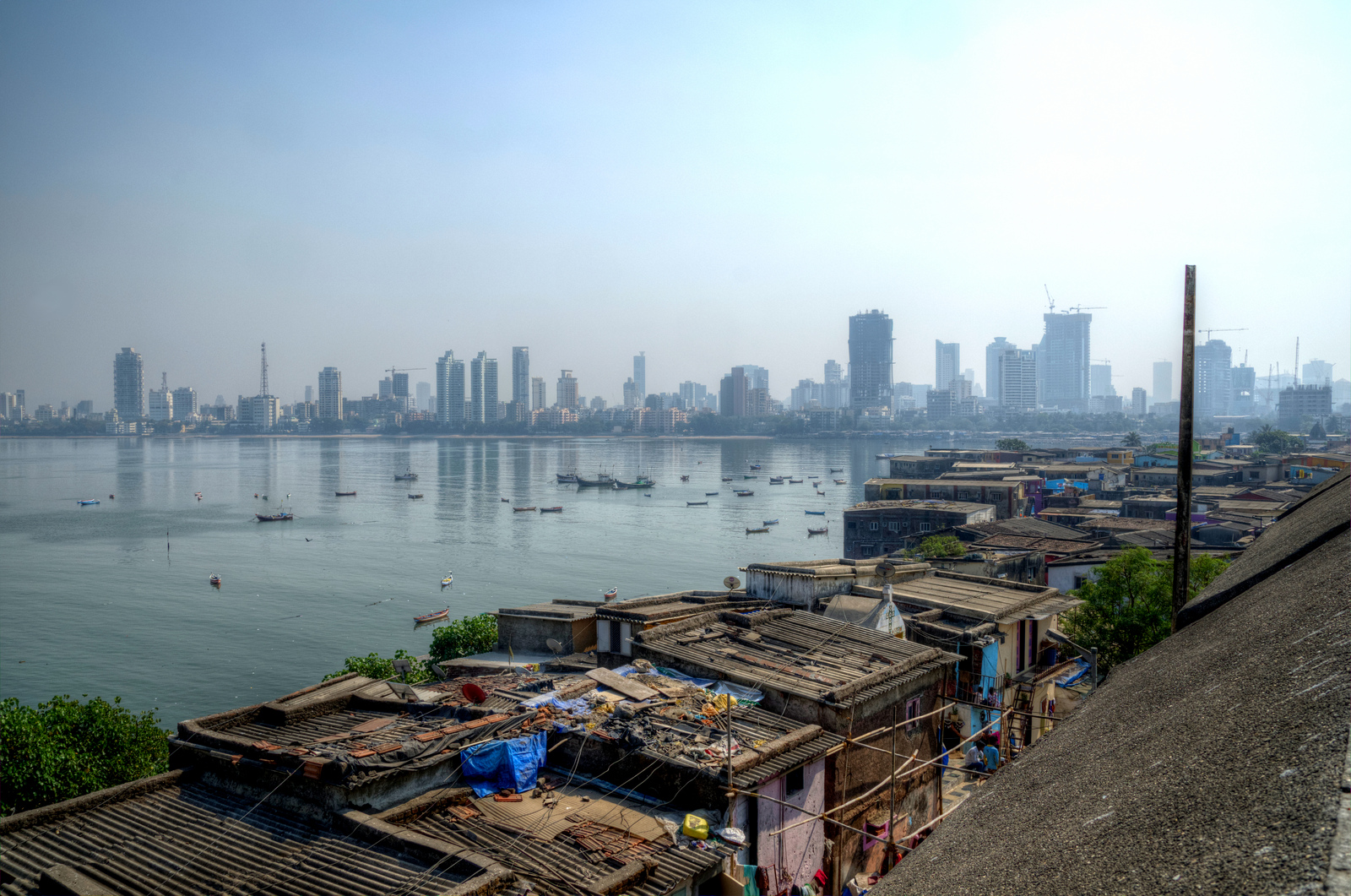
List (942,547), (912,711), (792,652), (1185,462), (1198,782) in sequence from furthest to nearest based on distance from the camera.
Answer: (942,547), (792,652), (912,711), (1185,462), (1198,782)

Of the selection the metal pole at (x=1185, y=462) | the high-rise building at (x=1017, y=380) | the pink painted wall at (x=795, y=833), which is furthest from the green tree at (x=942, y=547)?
the high-rise building at (x=1017, y=380)

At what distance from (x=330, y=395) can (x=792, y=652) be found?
192 metres

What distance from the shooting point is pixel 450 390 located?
613 ft

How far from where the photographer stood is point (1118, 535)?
2458 cm

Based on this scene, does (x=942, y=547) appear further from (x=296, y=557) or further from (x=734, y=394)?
(x=734, y=394)

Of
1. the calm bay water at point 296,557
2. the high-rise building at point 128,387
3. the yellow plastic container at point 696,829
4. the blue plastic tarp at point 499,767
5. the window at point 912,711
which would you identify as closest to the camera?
the yellow plastic container at point 696,829

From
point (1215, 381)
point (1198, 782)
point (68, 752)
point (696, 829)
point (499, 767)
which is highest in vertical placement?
point (1215, 381)

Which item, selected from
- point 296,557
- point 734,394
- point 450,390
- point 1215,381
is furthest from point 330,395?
point 1215,381

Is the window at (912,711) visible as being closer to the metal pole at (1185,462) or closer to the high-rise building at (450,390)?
the metal pole at (1185,462)

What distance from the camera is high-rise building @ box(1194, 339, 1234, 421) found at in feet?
616

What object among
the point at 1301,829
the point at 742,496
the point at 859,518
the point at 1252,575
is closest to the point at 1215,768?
the point at 1301,829

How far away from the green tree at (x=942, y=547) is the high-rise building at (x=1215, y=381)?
638ft

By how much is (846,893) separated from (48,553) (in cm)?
4668

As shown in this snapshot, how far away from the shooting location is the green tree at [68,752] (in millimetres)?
10828
